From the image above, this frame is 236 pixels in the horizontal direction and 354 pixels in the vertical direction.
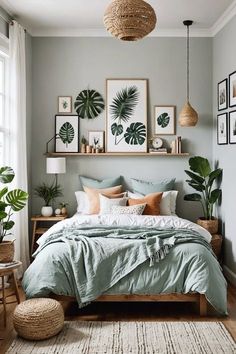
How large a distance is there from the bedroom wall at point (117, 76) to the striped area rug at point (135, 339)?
2.51 metres

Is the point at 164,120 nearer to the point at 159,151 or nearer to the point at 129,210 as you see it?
the point at 159,151

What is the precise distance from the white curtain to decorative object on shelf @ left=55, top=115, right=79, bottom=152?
69cm

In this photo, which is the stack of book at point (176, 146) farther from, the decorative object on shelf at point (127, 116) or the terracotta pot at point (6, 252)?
the terracotta pot at point (6, 252)

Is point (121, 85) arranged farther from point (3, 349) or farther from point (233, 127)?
point (3, 349)

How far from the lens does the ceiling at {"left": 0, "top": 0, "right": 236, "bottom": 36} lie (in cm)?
503

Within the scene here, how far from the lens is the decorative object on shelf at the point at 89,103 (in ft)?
20.2

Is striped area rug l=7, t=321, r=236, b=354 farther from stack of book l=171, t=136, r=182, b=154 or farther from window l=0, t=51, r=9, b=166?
stack of book l=171, t=136, r=182, b=154

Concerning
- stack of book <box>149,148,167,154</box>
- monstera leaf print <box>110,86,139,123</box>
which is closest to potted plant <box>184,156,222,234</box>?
stack of book <box>149,148,167,154</box>

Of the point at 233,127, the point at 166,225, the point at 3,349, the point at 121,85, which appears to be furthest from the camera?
the point at 121,85

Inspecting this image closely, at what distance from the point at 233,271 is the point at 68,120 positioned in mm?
2832

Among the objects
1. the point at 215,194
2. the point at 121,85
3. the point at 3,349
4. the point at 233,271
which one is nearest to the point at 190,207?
the point at 215,194

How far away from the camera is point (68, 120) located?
6.18 meters

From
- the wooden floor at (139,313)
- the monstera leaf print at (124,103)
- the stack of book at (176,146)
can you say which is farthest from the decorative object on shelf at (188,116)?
the wooden floor at (139,313)

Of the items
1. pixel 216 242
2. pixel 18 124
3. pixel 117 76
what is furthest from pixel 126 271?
pixel 117 76
